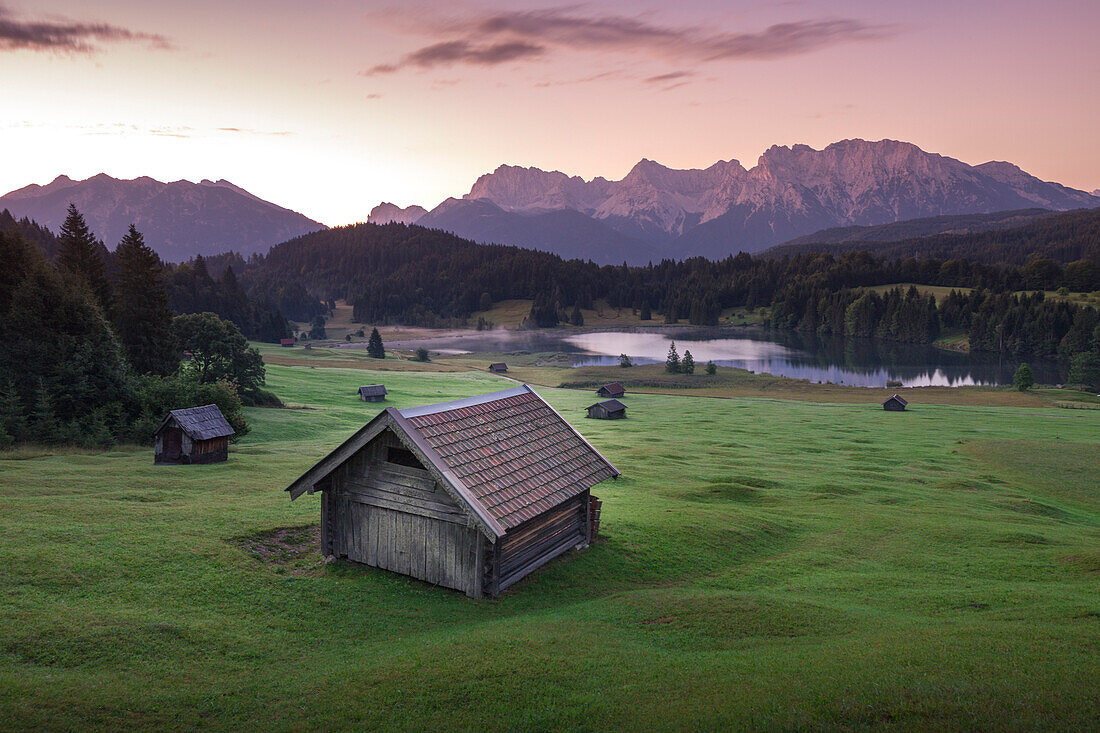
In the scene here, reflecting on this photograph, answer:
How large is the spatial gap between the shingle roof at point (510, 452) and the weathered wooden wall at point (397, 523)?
107cm

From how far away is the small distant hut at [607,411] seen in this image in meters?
74.8

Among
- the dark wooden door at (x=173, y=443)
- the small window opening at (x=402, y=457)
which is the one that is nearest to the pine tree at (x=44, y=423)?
the dark wooden door at (x=173, y=443)

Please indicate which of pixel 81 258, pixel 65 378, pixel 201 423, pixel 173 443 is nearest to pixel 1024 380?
pixel 201 423

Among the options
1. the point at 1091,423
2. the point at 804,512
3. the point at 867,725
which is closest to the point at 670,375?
the point at 1091,423

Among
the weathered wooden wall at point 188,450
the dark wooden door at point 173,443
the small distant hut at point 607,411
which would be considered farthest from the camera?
the small distant hut at point 607,411

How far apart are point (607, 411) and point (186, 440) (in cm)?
4779

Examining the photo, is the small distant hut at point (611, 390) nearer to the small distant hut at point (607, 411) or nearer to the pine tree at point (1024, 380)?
the small distant hut at point (607, 411)

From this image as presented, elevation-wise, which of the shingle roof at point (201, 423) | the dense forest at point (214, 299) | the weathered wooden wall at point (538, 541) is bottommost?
the weathered wooden wall at point (538, 541)

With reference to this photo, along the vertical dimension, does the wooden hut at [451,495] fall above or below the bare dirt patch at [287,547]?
above

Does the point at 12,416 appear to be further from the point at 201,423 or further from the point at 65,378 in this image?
the point at 201,423

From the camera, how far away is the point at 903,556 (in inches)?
965

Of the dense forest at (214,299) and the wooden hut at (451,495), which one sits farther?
the dense forest at (214,299)

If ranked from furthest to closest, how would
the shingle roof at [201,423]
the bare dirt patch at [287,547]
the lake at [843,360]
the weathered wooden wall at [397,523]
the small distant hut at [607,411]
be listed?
the lake at [843,360] < the small distant hut at [607,411] < the shingle roof at [201,423] < the bare dirt patch at [287,547] < the weathered wooden wall at [397,523]

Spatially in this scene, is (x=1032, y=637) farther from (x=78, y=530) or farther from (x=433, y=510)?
(x=78, y=530)
